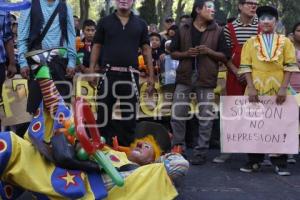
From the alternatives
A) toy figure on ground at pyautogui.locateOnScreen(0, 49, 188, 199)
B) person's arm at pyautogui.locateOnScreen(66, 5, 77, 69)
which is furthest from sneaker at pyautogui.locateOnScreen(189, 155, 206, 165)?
toy figure on ground at pyautogui.locateOnScreen(0, 49, 188, 199)

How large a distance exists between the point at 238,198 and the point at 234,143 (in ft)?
4.10

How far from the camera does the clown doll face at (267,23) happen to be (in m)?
5.56

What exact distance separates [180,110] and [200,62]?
0.60m

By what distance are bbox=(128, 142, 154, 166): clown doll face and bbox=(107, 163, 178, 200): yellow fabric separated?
0.61m

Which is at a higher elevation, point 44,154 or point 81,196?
point 44,154

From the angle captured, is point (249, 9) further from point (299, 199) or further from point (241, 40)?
point (299, 199)

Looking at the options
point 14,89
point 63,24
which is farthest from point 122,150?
point 14,89

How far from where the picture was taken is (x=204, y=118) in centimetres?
620

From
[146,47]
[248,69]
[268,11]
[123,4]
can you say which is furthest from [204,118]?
[123,4]

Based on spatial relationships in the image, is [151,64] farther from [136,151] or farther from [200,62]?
[136,151]

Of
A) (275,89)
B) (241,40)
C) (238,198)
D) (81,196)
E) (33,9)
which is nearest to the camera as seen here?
(81,196)

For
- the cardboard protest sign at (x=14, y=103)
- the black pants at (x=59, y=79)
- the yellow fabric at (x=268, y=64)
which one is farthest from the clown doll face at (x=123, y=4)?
the cardboard protest sign at (x=14, y=103)

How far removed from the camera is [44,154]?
3.84 m

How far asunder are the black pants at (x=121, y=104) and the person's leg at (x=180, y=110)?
726 mm
